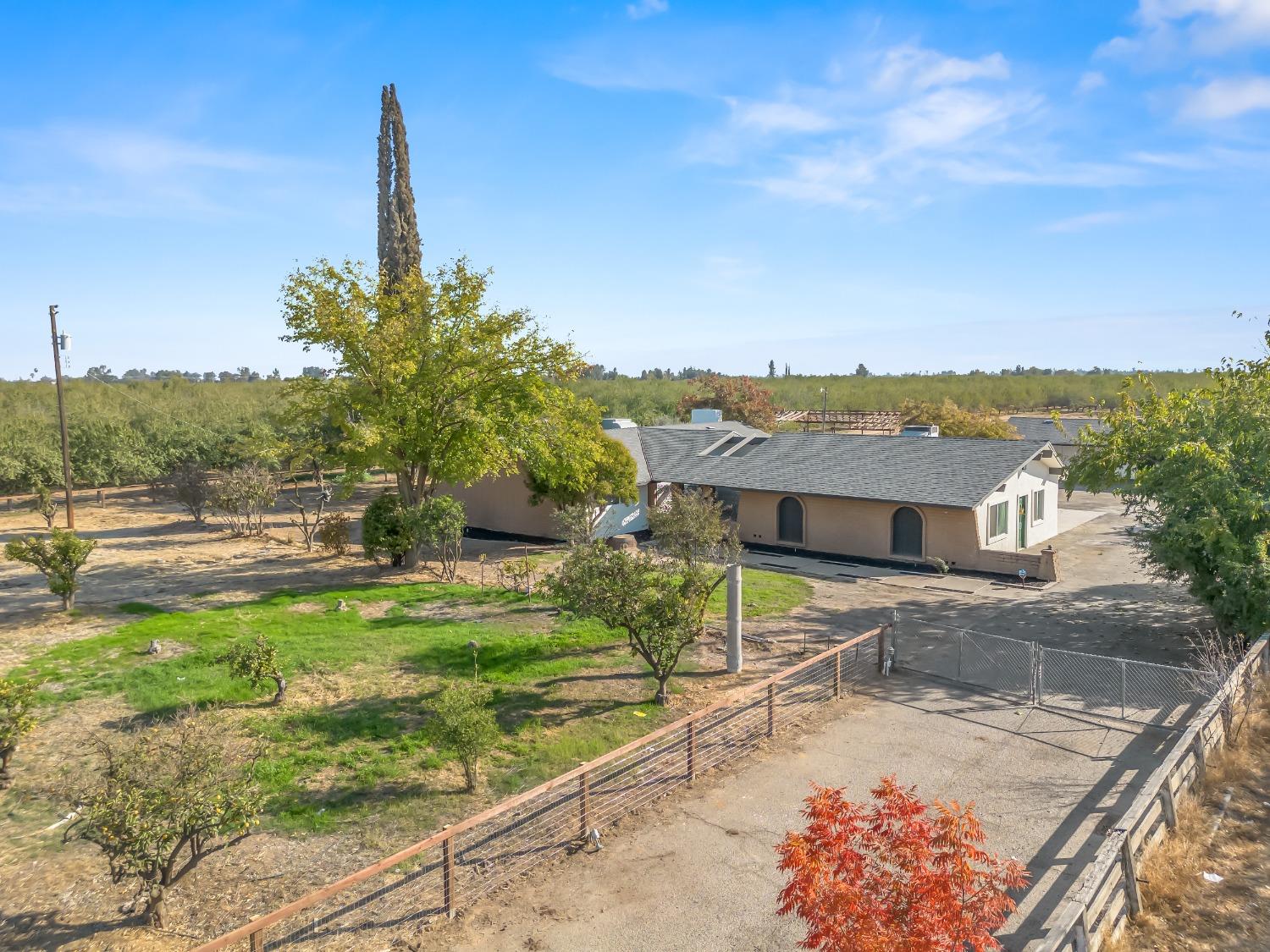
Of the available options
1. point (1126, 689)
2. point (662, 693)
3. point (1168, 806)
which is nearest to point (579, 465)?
point (662, 693)

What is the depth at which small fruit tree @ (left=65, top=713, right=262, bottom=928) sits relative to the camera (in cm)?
789

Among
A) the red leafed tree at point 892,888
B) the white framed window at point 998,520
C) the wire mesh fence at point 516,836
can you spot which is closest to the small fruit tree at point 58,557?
the wire mesh fence at point 516,836

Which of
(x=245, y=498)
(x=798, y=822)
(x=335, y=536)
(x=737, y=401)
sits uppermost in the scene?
(x=737, y=401)

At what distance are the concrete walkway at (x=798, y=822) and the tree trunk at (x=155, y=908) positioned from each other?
2817 millimetres

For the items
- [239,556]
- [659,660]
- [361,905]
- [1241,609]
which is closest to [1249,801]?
[1241,609]

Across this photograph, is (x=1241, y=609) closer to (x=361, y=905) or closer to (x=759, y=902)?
(x=759, y=902)

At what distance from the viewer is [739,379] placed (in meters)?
62.6

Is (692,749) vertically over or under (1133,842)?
under

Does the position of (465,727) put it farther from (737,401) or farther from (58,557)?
(737,401)

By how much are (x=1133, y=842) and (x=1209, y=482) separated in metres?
10.4

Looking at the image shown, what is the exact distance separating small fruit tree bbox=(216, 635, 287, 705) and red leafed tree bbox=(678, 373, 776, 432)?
146ft

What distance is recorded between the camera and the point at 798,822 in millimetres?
10516

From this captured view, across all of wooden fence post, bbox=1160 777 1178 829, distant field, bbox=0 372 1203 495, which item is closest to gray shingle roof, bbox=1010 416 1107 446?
distant field, bbox=0 372 1203 495

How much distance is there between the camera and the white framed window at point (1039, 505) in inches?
1179
